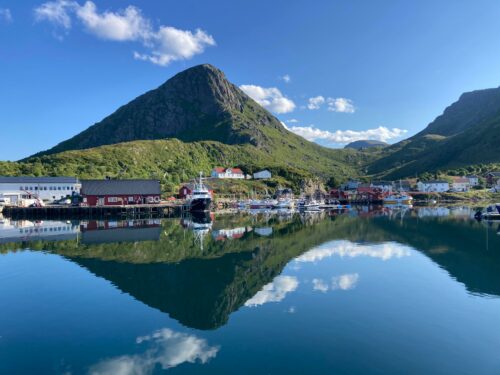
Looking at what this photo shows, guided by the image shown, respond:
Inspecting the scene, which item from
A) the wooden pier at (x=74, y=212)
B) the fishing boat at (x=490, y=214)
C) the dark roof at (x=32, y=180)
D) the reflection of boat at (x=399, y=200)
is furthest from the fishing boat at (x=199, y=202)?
the reflection of boat at (x=399, y=200)

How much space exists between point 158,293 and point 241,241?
21.7 meters

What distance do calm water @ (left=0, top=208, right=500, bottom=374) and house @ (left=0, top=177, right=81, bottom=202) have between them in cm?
6373

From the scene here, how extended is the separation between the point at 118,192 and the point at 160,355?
261ft

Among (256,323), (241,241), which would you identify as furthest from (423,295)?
(241,241)

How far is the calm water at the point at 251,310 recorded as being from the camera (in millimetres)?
13227

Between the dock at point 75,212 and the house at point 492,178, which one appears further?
the house at point 492,178

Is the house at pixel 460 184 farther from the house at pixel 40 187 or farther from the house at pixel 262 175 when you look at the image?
the house at pixel 40 187

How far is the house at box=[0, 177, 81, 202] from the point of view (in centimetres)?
9244

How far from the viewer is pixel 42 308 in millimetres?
19469

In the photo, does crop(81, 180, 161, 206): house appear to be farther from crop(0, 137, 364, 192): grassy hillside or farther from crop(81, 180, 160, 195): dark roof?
crop(0, 137, 364, 192): grassy hillside

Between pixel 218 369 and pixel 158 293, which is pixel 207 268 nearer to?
pixel 158 293

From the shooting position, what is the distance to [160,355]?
1379cm

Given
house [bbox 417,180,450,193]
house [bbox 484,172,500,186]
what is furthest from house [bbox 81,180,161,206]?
house [bbox 484,172,500,186]

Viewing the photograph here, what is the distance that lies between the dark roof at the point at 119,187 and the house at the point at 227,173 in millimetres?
59948
